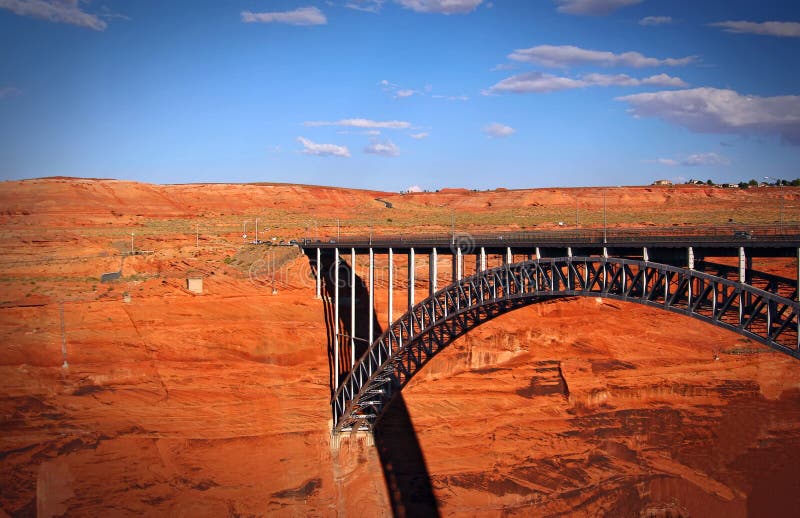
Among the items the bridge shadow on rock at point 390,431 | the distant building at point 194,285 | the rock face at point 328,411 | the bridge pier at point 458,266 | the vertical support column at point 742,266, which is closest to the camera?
the vertical support column at point 742,266

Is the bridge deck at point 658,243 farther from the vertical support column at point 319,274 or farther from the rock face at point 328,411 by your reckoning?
the rock face at point 328,411

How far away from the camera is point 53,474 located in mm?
29828

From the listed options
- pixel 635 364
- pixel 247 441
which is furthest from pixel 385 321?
pixel 635 364

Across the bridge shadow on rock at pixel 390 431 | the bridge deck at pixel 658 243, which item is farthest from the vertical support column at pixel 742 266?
the bridge shadow on rock at pixel 390 431

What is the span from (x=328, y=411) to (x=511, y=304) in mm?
11806

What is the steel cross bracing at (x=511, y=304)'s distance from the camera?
66.2 feet

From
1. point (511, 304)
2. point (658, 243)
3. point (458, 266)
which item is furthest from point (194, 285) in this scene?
point (658, 243)

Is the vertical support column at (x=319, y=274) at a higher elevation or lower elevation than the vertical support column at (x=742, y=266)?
lower

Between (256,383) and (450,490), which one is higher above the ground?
(256,383)

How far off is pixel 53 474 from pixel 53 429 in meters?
2.50

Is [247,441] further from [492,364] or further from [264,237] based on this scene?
[264,237]

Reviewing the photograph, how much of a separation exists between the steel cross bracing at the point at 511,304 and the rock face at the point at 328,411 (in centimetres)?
309

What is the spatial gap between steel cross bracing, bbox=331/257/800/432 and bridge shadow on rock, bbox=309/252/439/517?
155 cm

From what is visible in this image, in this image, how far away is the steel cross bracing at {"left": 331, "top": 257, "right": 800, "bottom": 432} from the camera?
20172 millimetres
